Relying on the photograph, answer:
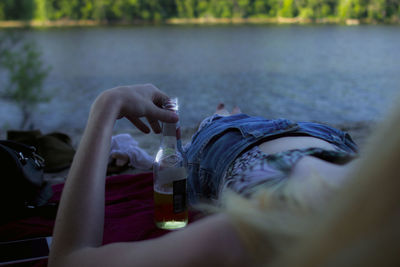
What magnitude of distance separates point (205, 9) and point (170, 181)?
1016 inches

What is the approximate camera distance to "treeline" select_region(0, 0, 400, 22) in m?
18.9

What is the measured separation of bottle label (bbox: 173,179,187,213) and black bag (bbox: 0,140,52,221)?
0.82 meters

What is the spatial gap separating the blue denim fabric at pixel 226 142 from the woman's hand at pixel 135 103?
224mm

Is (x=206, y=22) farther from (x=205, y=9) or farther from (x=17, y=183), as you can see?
(x=17, y=183)

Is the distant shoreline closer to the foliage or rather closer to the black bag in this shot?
the foliage

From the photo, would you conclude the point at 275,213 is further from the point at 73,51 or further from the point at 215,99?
the point at 73,51

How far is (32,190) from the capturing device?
1823mm

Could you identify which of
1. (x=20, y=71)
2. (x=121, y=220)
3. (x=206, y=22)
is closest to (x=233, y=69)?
(x=20, y=71)

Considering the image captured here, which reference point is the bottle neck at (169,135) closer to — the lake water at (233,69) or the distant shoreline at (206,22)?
the lake water at (233,69)

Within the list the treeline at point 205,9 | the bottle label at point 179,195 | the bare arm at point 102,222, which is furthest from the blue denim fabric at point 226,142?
the treeline at point 205,9

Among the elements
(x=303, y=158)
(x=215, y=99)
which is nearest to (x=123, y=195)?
(x=303, y=158)

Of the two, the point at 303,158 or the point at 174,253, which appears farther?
the point at 303,158

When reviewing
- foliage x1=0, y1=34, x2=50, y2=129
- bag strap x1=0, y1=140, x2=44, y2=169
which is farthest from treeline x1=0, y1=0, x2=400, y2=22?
bag strap x1=0, y1=140, x2=44, y2=169

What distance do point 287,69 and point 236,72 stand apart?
1961mm
